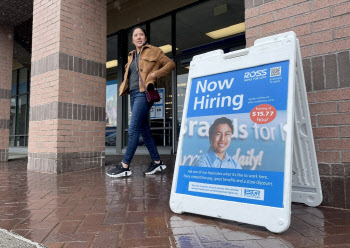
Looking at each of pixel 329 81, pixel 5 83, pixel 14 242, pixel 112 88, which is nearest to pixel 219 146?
pixel 329 81

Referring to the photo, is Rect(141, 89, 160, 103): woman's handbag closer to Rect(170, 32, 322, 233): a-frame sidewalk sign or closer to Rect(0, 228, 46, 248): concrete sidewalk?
Rect(170, 32, 322, 233): a-frame sidewalk sign

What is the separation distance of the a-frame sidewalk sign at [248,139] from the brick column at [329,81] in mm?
212

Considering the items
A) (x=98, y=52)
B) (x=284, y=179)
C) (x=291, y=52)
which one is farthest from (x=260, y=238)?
(x=98, y=52)

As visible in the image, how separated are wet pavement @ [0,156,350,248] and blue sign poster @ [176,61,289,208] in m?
0.23

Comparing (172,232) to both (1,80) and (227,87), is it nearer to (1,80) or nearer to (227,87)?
(227,87)

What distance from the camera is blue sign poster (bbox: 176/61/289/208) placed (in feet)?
5.99

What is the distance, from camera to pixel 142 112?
3.88m

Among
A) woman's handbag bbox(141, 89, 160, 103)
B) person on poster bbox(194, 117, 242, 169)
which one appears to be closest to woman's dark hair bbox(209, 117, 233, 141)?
person on poster bbox(194, 117, 242, 169)

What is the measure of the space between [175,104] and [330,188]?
5752 millimetres

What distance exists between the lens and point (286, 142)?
1780mm

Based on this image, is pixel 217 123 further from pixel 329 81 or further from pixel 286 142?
pixel 329 81

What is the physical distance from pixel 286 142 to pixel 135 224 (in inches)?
47.1

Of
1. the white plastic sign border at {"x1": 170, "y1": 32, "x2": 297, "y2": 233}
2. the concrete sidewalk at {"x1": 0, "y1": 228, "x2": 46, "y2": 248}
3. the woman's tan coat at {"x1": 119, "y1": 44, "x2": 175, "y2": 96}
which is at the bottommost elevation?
the concrete sidewalk at {"x1": 0, "y1": 228, "x2": 46, "y2": 248}

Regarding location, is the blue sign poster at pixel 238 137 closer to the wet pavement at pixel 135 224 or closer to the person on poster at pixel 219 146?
the person on poster at pixel 219 146
